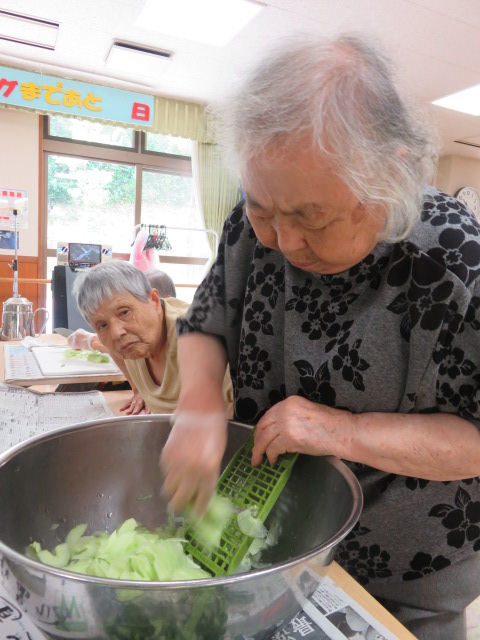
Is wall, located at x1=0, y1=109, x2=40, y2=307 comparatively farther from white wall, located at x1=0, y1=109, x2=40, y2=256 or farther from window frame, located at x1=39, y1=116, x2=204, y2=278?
window frame, located at x1=39, y1=116, x2=204, y2=278

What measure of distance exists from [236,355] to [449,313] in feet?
1.30

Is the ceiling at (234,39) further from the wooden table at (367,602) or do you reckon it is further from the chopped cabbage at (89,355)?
the wooden table at (367,602)

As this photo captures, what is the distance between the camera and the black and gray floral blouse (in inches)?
26.3

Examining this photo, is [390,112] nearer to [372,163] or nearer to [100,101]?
[372,163]

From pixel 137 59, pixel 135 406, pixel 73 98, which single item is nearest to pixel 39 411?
pixel 135 406

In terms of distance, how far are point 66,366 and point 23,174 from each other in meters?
3.76

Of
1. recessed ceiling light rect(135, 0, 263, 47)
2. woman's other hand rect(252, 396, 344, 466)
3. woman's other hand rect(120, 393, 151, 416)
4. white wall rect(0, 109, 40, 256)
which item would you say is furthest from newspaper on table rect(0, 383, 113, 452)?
white wall rect(0, 109, 40, 256)

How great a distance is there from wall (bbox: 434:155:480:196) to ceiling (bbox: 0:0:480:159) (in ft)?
5.49

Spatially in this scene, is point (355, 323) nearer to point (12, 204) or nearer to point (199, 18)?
point (199, 18)

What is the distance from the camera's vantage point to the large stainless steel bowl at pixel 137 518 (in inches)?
15.4

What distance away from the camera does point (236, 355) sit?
920mm

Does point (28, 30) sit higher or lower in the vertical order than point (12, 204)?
higher

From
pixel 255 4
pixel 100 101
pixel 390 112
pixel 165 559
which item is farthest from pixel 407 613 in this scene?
pixel 100 101

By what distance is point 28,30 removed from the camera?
3.79 m
